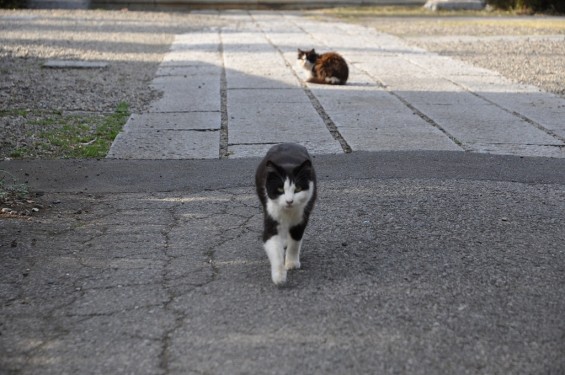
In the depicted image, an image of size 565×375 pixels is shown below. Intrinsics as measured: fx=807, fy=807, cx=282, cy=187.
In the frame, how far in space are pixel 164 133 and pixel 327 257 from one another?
11.7ft

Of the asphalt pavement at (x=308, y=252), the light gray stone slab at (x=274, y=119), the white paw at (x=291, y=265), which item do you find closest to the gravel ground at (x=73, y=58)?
the asphalt pavement at (x=308, y=252)

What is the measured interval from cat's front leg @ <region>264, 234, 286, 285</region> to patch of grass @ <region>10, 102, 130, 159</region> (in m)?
3.11

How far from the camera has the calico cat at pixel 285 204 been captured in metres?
3.94

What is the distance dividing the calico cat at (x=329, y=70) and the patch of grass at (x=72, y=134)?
8.91ft

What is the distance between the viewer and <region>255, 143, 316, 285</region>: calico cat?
3.94 metres

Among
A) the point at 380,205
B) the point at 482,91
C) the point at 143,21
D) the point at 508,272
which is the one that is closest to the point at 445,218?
the point at 380,205

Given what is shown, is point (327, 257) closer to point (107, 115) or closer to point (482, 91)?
point (107, 115)

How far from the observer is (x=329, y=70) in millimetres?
10195

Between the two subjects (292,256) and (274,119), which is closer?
(292,256)

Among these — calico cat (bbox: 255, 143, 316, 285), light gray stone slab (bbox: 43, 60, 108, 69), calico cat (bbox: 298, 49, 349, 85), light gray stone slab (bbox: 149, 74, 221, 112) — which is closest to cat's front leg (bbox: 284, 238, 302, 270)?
calico cat (bbox: 255, 143, 316, 285)

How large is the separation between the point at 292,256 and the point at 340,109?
4710 mm

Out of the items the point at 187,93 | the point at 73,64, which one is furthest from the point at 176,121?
the point at 73,64

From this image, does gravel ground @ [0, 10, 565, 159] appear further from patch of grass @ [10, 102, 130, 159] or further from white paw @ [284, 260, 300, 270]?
white paw @ [284, 260, 300, 270]

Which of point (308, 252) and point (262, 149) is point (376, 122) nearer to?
point (262, 149)
